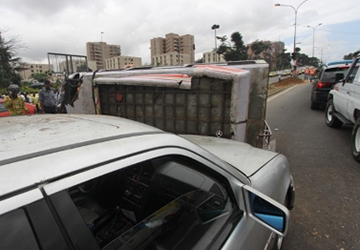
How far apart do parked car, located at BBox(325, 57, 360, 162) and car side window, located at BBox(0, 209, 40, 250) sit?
199 inches

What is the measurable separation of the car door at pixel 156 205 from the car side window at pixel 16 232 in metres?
0.09

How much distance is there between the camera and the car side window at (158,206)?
4.28 ft

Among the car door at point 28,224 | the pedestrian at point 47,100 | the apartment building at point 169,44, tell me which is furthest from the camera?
the apartment building at point 169,44

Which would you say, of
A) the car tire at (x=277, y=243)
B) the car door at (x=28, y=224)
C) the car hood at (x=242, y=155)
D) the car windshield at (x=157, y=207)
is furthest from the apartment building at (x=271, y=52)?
the car door at (x=28, y=224)

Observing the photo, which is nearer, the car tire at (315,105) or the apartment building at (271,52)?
the car tire at (315,105)

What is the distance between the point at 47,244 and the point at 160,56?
184 ft

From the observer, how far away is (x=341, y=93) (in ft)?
18.0

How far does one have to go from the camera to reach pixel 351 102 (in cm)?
475

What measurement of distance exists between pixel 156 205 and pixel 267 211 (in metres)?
0.75

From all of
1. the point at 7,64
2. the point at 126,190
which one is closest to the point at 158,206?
the point at 126,190

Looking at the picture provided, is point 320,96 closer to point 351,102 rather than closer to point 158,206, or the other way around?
point 351,102

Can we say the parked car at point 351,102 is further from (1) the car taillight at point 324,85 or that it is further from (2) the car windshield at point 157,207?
(2) the car windshield at point 157,207

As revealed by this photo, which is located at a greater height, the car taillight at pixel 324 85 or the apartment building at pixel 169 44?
the apartment building at pixel 169 44

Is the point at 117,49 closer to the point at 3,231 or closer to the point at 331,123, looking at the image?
the point at 331,123
